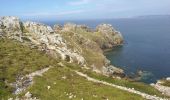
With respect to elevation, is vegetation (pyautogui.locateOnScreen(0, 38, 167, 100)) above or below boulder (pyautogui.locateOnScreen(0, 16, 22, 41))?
below

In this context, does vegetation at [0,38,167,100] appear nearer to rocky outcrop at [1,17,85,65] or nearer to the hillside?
the hillside

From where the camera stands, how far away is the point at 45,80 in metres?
49.3

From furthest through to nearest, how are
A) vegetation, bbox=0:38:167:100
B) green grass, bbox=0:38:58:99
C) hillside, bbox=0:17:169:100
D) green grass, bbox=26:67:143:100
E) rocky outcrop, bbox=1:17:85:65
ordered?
rocky outcrop, bbox=1:17:85:65 → green grass, bbox=0:38:58:99 → hillside, bbox=0:17:169:100 → vegetation, bbox=0:38:167:100 → green grass, bbox=26:67:143:100

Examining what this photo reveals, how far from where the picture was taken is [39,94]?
42.1 m

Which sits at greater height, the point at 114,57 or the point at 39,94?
the point at 39,94

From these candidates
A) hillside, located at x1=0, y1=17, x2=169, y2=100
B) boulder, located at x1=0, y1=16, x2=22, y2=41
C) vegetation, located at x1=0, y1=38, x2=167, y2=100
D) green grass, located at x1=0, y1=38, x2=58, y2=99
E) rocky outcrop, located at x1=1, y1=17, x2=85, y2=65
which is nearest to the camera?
vegetation, located at x1=0, y1=38, x2=167, y2=100

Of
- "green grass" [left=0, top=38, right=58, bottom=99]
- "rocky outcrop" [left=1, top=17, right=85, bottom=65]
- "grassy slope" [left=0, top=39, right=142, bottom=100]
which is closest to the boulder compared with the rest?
"rocky outcrop" [left=1, top=17, right=85, bottom=65]

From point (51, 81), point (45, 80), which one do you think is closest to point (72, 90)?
point (51, 81)

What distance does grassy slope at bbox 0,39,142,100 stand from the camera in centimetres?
4216

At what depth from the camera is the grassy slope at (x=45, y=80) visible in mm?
42156

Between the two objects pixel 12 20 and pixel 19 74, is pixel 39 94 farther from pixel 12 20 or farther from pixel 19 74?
pixel 12 20

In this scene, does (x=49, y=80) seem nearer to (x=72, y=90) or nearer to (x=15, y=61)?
(x=72, y=90)

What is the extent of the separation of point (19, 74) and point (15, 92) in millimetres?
9476

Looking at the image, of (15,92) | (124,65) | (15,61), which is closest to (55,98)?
(15,92)
